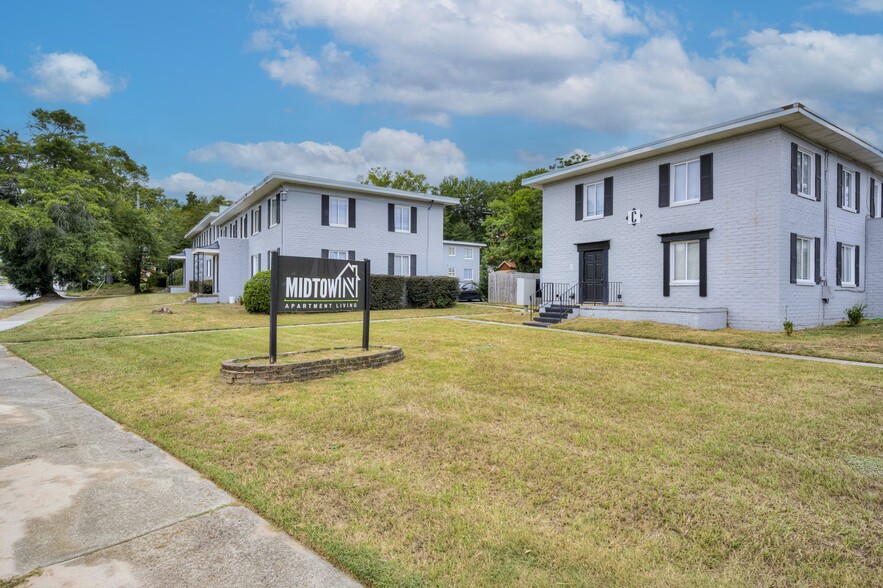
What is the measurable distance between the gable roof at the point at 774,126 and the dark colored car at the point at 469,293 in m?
12.5

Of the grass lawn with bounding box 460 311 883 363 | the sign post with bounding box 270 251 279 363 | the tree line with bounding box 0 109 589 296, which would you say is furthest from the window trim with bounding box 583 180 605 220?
the tree line with bounding box 0 109 589 296

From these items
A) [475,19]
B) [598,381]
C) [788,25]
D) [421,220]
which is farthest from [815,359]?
[421,220]

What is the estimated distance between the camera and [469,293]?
28.1 metres

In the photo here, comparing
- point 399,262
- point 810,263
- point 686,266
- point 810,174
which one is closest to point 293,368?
point 686,266

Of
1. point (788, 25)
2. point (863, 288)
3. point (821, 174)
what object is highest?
point (788, 25)

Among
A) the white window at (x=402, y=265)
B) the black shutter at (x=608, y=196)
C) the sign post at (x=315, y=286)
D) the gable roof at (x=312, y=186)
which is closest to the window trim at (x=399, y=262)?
the white window at (x=402, y=265)

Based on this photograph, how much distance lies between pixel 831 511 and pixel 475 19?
16.1 meters

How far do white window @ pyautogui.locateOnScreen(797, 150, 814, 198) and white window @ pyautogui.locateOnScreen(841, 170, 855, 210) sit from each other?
2.88m

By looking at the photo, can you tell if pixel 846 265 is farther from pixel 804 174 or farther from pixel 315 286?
pixel 315 286

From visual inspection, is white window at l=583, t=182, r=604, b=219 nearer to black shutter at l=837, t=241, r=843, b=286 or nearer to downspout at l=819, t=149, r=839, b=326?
downspout at l=819, t=149, r=839, b=326

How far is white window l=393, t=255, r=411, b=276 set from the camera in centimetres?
2309

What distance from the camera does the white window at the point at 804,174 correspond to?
12898mm

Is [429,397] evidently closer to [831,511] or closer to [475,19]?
[831,511]

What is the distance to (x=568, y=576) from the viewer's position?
85.9 inches
